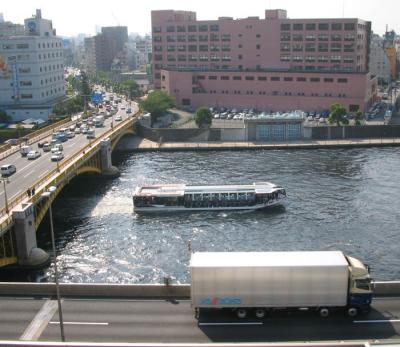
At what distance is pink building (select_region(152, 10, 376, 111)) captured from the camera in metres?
122

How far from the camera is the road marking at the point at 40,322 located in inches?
1106

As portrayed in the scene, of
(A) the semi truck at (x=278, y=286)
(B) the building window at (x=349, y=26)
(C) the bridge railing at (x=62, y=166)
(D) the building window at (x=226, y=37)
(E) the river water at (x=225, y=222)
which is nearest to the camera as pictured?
(A) the semi truck at (x=278, y=286)

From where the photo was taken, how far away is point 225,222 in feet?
185

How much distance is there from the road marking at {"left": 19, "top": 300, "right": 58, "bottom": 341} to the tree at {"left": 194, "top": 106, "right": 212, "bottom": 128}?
7417cm

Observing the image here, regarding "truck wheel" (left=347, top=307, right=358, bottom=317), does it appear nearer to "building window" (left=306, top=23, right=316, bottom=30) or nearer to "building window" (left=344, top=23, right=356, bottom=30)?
"building window" (left=344, top=23, right=356, bottom=30)

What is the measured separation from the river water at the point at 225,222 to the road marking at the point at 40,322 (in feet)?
38.0

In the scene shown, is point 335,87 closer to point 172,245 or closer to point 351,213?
point 351,213

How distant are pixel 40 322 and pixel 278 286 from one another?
12687 millimetres

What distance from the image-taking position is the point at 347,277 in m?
28.9

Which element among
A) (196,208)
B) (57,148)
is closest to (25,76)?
(57,148)

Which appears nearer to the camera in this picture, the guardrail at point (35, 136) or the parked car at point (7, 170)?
the parked car at point (7, 170)

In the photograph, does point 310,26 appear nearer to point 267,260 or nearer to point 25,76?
point 25,76

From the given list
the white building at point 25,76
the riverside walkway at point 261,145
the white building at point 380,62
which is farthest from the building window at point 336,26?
the white building at point 380,62

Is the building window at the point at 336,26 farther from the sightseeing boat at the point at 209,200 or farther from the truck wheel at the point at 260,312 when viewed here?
the truck wheel at the point at 260,312
